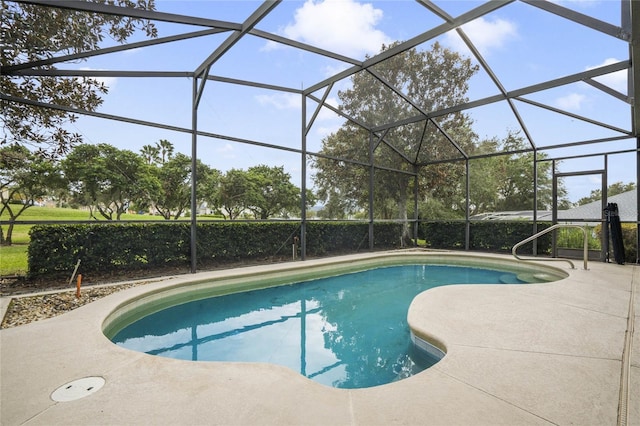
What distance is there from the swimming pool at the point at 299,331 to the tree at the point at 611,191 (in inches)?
233

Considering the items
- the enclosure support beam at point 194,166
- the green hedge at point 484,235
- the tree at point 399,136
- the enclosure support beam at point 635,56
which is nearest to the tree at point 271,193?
the tree at point 399,136

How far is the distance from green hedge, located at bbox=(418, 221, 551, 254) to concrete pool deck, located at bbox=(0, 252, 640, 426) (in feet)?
23.6

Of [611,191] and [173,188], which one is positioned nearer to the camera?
[173,188]

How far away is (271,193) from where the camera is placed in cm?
897

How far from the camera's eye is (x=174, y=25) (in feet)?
15.9

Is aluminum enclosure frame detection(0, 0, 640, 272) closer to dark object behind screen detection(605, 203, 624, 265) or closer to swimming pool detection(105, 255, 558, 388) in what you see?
dark object behind screen detection(605, 203, 624, 265)

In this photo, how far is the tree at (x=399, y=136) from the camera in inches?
382

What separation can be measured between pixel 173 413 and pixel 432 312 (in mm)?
2795

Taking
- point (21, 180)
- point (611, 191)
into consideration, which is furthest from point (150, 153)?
point (611, 191)

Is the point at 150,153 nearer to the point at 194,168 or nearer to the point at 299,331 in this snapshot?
the point at 194,168

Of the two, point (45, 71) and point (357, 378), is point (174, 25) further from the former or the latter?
point (357, 378)

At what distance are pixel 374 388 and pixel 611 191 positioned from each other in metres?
9.80

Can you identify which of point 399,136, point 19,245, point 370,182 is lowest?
point 19,245

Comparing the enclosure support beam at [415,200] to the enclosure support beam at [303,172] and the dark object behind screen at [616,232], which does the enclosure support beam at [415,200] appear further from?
the dark object behind screen at [616,232]
